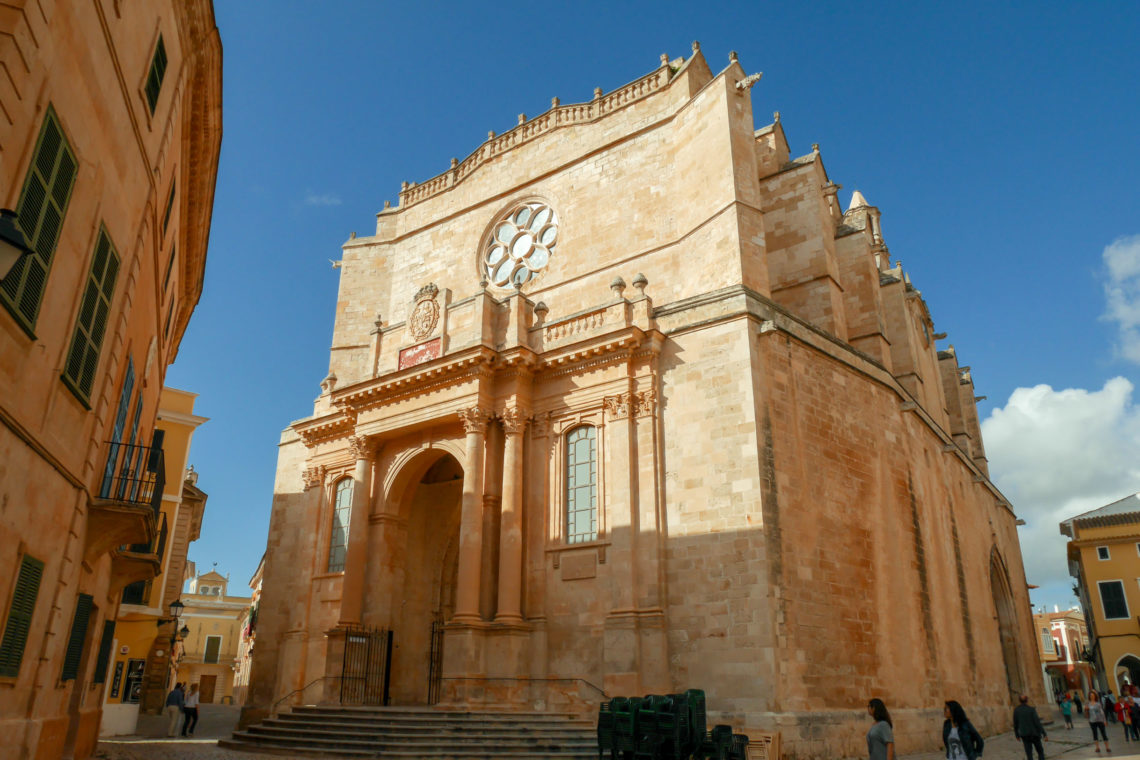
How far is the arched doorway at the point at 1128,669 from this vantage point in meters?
34.8

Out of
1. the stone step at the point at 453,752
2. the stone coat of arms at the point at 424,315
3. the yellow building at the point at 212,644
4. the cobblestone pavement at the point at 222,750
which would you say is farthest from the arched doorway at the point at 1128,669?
the yellow building at the point at 212,644

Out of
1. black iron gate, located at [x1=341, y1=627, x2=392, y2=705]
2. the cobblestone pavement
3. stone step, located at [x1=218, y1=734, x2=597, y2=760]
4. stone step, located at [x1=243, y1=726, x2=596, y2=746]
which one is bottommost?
the cobblestone pavement

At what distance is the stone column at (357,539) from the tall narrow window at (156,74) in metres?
9.73

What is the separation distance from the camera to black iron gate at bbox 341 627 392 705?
53.8 feet

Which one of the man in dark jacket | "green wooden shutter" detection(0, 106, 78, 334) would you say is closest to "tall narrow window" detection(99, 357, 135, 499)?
"green wooden shutter" detection(0, 106, 78, 334)

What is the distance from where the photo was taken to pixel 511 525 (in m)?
15.3

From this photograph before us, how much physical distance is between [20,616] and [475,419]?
31.4 ft

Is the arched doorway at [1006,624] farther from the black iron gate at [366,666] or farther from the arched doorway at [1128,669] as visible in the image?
the black iron gate at [366,666]

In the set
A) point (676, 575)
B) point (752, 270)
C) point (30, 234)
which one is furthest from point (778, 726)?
point (30, 234)

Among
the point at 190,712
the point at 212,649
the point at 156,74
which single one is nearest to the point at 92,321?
the point at 156,74

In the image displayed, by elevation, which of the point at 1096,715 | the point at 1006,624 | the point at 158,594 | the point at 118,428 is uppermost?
the point at 118,428

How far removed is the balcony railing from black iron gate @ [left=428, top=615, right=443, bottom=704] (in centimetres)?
831

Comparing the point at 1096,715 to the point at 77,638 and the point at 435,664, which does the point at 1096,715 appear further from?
the point at 77,638

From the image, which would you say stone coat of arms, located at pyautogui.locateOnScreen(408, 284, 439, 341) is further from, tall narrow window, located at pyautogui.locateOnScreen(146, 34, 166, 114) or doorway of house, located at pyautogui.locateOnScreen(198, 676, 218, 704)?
doorway of house, located at pyautogui.locateOnScreen(198, 676, 218, 704)
